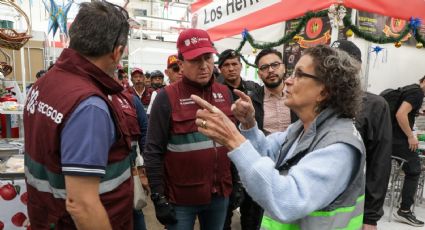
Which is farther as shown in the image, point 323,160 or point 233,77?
point 233,77

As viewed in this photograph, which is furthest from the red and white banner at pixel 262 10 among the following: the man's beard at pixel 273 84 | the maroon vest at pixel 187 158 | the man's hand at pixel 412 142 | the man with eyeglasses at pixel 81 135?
the man with eyeglasses at pixel 81 135

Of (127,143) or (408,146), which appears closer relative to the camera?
(127,143)

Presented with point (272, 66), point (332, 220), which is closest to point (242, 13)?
point (272, 66)

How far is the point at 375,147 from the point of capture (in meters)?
1.92

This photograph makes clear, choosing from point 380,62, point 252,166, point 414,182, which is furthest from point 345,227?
point 380,62

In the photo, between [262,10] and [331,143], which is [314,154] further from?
[262,10]

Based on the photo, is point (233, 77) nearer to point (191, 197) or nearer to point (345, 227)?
point (191, 197)

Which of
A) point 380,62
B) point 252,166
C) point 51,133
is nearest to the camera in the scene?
point 252,166

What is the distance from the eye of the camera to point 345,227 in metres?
1.06

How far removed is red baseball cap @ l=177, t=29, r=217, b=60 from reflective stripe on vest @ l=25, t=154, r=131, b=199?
0.89 m

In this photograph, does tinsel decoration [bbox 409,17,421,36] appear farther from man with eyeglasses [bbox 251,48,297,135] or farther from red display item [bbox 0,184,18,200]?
red display item [bbox 0,184,18,200]

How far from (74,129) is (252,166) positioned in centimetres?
60

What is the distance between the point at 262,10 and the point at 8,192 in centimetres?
→ 271

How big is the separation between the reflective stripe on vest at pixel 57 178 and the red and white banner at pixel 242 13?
2.10 meters
